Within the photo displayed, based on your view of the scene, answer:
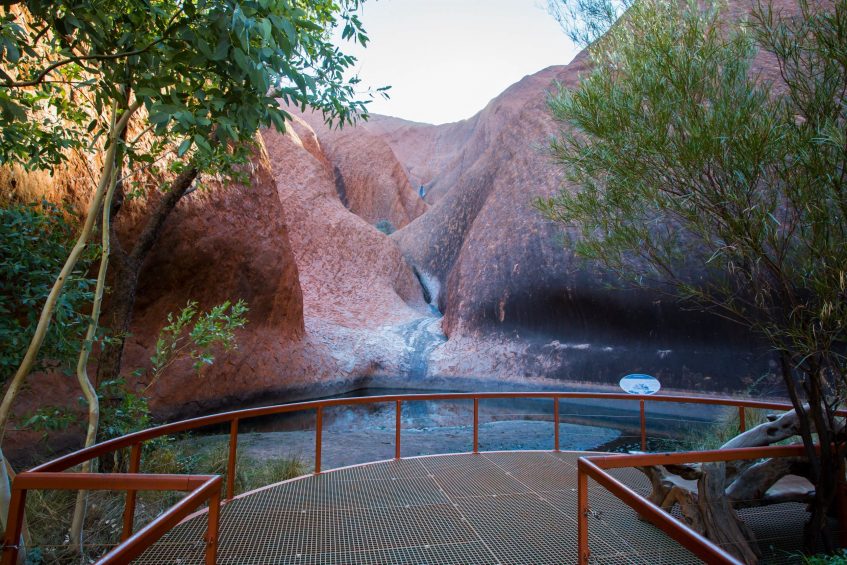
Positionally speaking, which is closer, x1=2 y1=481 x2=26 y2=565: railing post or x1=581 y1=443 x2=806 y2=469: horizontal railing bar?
x1=2 y1=481 x2=26 y2=565: railing post

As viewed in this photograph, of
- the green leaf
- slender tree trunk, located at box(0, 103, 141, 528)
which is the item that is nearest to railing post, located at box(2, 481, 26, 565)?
slender tree trunk, located at box(0, 103, 141, 528)

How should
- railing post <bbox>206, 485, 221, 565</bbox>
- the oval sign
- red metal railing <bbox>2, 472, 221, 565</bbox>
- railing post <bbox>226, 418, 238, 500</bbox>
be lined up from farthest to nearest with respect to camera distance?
the oval sign → railing post <bbox>226, 418, 238, 500</bbox> → railing post <bbox>206, 485, 221, 565</bbox> → red metal railing <bbox>2, 472, 221, 565</bbox>

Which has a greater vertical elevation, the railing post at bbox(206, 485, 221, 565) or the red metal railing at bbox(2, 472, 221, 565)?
the red metal railing at bbox(2, 472, 221, 565)

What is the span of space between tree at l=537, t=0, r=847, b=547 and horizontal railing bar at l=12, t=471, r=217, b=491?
4.13 meters

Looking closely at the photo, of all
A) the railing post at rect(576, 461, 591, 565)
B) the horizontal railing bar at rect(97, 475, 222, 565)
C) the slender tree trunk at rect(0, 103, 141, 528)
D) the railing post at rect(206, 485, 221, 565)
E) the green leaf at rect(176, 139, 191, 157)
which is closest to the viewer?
the horizontal railing bar at rect(97, 475, 222, 565)

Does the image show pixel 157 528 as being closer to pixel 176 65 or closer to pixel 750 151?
pixel 176 65

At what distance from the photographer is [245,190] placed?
1631 cm

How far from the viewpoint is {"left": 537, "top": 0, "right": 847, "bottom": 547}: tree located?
3.96 metres

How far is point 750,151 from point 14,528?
534 cm

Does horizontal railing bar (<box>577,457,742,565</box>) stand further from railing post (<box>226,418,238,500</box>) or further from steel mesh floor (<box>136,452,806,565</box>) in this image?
railing post (<box>226,418,238,500</box>)

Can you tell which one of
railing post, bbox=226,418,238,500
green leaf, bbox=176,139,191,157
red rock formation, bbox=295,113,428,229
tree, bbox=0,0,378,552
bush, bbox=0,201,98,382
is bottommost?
railing post, bbox=226,418,238,500

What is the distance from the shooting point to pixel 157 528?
170cm

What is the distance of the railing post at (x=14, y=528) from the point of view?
6.70 ft

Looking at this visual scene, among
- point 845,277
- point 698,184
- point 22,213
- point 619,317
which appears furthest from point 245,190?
point 845,277
